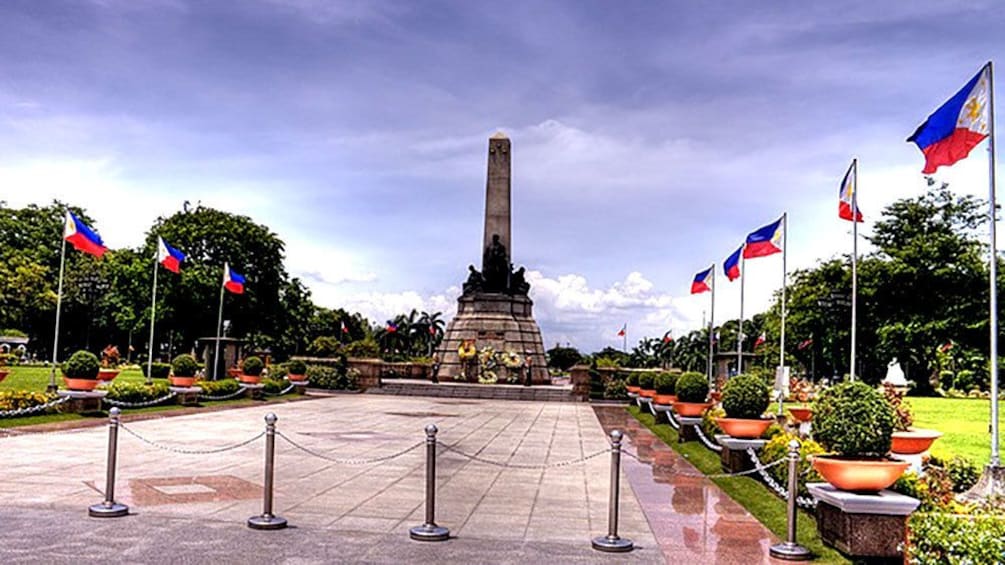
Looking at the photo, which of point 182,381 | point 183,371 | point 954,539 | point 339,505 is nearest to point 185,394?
point 182,381

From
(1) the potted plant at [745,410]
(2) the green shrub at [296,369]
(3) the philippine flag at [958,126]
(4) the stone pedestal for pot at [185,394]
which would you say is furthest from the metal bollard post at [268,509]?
(2) the green shrub at [296,369]

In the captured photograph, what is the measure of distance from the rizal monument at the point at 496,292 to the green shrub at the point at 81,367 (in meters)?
22.0

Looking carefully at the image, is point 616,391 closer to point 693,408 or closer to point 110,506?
point 693,408

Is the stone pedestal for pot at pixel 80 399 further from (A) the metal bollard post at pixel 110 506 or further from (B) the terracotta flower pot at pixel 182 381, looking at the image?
(A) the metal bollard post at pixel 110 506

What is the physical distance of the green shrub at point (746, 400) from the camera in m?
12.9

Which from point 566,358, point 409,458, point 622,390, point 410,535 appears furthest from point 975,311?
point 566,358

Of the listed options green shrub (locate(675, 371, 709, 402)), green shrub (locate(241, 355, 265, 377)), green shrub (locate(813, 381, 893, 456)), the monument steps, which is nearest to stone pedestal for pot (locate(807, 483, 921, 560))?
green shrub (locate(813, 381, 893, 456))

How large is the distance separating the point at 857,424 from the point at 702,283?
21027mm

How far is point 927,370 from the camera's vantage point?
41500mm

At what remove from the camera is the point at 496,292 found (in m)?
41.5

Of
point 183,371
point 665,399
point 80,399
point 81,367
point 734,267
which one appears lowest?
point 80,399

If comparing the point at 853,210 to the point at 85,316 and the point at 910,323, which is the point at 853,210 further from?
the point at 85,316

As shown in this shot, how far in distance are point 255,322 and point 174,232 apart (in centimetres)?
616

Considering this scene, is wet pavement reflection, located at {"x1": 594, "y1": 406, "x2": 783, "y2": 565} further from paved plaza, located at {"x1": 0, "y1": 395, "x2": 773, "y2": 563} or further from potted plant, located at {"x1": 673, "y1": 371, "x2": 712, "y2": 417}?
potted plant, located at {"x1": 673, "y1": 371, "x2": 712, "y2": 417}
